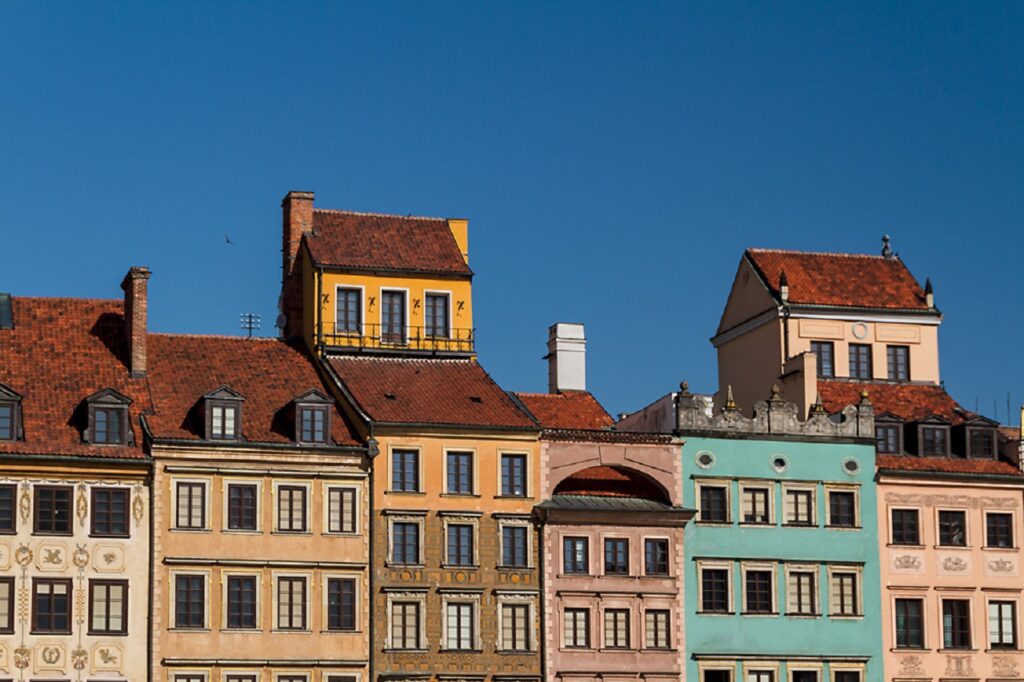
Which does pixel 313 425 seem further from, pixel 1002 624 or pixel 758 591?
pixel 1002 624

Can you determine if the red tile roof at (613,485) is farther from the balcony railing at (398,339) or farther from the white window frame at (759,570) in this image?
the balcony railing at (398,339)

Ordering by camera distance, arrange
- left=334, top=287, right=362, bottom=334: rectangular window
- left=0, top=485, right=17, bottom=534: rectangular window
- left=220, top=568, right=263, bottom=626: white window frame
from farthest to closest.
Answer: left=334, top=287, right=362, bottom=334: rectangular window, left=220, top=568, right=263, bottom=626: white window frame, left=0, top=485, right=17, bottom=534: rectangular window

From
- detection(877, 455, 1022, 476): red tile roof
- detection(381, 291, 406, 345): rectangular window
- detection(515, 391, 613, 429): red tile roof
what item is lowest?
detection(877, 455, 1022, 476): red tile roof

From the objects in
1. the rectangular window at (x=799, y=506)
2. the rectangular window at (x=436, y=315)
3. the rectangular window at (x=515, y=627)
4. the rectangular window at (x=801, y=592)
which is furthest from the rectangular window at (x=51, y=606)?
the rectangular window at (x=799, y=506)

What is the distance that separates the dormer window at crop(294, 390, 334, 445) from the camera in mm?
82375

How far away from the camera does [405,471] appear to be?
8331 cm

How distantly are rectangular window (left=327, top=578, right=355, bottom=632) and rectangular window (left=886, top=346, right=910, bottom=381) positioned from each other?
25538mm

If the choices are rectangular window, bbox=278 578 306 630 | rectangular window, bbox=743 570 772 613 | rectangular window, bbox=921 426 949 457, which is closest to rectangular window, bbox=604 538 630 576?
rectangular window, bbox=743 570 772 613

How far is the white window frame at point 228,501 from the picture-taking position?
265 feet

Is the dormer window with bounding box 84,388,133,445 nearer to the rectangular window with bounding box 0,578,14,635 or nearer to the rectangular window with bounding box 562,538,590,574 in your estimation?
the rectangular window with bounding box 0,578,14,635

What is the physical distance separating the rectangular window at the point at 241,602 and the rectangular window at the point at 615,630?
12581 millimetres

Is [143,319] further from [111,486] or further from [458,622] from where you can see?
[458,622]

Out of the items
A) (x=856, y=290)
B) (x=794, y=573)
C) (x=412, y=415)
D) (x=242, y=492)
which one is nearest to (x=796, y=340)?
(x=856, y=290)

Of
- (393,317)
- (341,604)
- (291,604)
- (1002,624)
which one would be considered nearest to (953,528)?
(1002,624)
